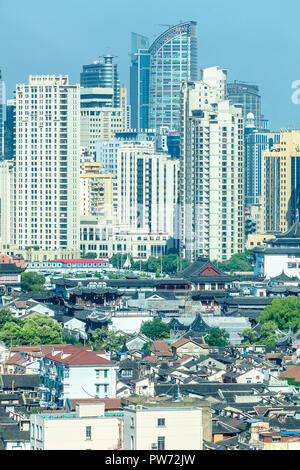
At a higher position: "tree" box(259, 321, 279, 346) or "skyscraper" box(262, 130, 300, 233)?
"skyscraper" box(262, 130, 300, 233)

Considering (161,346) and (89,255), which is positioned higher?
(89,255)

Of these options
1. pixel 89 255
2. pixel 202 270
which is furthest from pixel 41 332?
pixel 89 255

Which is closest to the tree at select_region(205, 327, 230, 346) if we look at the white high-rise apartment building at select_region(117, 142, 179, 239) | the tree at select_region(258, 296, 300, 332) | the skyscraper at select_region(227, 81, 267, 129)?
the tree at select_region(258, 296, 300, 332)

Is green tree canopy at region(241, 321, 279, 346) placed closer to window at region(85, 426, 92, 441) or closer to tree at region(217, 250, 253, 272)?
window at region(85, 426, 92, 441)

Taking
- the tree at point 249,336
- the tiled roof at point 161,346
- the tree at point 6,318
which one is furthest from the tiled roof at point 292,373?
the tree at point 6,318

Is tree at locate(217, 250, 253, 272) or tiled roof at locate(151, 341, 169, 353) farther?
tree at locate(217, 250, 253, 272)

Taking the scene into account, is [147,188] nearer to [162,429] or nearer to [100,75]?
[100,75]
